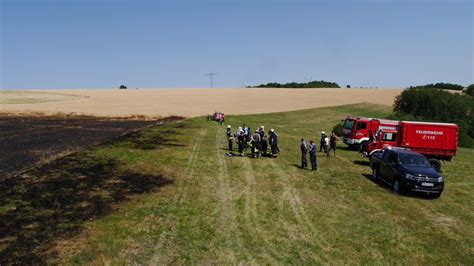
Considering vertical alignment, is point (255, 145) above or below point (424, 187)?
above

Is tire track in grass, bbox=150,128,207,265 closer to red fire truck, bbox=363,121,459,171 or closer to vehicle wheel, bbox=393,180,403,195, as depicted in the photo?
vehicle wheel, bbox=393,180,403,195

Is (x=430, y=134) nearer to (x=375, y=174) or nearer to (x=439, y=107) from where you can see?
(x=375, y=174)

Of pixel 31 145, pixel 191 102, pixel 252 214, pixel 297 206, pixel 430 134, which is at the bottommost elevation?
pixel 297 206

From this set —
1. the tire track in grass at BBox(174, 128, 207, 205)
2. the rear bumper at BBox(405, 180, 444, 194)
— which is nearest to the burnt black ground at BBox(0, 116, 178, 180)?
the tire track in grass at BBox(174, 128, 207, 205)

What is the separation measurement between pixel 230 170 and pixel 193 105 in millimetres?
59016

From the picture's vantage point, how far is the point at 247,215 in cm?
1494

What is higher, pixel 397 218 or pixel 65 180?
pixel 65 180

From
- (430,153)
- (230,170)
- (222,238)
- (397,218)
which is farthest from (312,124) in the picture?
(222,238)

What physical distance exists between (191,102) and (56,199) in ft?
234

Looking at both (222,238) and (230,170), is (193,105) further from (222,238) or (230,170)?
(222,238)

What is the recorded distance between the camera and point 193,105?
8050 cm

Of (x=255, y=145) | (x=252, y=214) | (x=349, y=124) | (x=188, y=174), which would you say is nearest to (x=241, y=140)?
(x=255, y=145)

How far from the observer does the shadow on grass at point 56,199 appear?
11.2 metres

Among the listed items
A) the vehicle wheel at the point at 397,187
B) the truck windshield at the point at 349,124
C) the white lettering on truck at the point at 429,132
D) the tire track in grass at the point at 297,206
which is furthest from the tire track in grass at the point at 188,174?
the white lettering on truck at the point at 429,132
